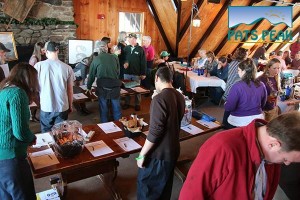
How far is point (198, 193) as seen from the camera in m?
1.19

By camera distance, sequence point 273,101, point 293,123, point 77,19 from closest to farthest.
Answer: point 293,123, point 273,101, point 77,19

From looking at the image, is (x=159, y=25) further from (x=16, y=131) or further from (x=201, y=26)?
(x=16, y=131)

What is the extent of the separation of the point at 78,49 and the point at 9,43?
1.58 m

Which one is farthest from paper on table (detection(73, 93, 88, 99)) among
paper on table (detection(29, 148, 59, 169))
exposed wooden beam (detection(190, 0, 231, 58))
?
exposed wooden beam (detection(190, 0, 231, 58))

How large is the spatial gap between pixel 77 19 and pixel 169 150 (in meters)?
5.72

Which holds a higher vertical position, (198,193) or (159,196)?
(198,193)

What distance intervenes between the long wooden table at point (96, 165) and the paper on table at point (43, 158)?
0.12 feet

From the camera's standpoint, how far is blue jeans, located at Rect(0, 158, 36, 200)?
1.83 meters

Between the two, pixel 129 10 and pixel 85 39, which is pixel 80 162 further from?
pixel 129 10

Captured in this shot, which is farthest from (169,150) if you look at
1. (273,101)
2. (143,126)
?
(273,101)

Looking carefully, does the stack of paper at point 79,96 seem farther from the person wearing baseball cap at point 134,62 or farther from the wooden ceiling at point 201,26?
the wooden ceiling at point 201,26

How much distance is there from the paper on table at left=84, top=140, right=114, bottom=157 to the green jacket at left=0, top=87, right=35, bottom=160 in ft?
1.84

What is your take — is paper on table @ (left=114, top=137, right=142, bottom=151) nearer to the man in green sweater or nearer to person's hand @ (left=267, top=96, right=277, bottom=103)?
the man in green sweater

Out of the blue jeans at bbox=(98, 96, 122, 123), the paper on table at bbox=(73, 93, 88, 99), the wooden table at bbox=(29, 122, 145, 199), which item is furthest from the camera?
the paper on table at bbox=(73, 93, 88, 99)
